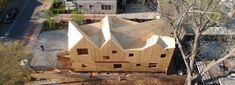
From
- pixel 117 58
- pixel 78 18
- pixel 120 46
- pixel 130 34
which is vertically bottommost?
pixel 117 58

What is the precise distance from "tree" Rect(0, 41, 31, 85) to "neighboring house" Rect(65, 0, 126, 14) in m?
9.55

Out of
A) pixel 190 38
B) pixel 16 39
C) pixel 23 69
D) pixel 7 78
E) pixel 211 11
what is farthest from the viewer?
pixel 16 39

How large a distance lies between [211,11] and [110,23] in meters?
11.8

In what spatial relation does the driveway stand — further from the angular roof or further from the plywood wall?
the angular roof

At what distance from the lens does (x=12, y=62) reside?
3559 cm

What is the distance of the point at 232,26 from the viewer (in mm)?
37500

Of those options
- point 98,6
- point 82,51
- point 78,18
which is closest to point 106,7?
point 98,6

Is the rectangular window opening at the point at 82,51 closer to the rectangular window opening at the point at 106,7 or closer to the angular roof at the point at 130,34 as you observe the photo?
the angular roof at the point at 130,34

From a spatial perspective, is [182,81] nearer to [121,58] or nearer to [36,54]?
[121,58]

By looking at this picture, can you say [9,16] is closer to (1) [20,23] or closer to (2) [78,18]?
(1) [20,23]

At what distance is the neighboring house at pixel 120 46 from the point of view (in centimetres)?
3303

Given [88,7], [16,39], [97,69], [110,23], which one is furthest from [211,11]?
[16,39]

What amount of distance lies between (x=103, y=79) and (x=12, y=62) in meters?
10.3

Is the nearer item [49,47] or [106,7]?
[49,47]
